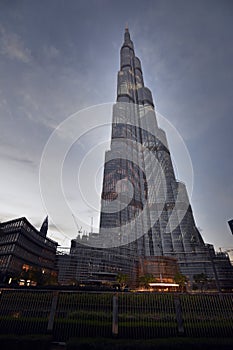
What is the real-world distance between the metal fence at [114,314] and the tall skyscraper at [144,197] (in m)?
74.3

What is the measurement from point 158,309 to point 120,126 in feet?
586

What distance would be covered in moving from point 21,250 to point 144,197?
109168 millimetres

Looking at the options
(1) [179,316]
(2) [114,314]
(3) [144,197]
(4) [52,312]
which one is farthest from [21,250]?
(3) [144,197]

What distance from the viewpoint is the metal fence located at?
1253 cm

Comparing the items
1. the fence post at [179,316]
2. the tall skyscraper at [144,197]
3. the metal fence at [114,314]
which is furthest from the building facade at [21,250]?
the fence post at [179,316]

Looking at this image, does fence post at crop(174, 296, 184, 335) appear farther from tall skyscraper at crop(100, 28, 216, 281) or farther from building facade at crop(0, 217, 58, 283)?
tall skyscraper at crop(100, 28, 216, 281)

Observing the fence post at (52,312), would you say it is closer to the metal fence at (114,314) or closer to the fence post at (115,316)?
the metal fence at (114,314)

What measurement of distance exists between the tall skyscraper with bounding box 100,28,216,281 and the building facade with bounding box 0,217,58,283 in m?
40.9

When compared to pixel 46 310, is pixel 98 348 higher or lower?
lower

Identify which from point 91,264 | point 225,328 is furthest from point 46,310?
point 91,264

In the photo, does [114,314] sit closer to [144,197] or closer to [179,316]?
[179,316]

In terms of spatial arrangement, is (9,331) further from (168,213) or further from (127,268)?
(168,213)

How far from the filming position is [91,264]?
85750 millimetres

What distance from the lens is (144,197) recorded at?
508ft
